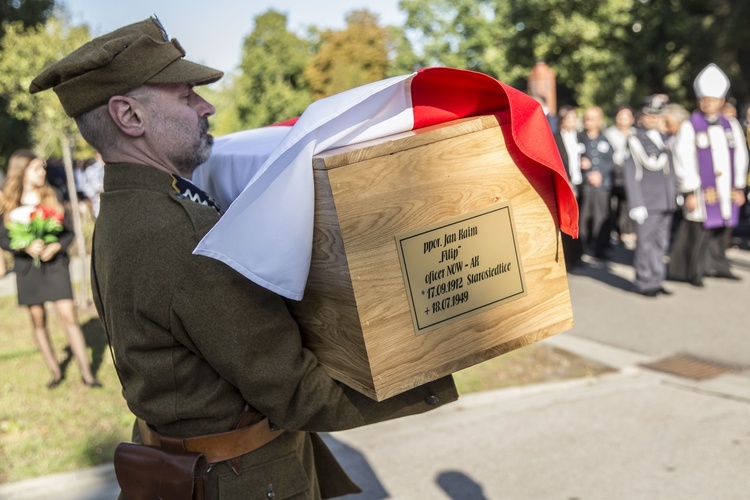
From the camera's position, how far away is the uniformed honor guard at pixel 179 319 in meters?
1.94

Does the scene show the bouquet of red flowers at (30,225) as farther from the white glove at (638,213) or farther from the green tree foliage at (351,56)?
the green tree foliage at (351,56)

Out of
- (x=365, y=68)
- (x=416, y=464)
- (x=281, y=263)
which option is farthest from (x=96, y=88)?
(x=365, y=68)

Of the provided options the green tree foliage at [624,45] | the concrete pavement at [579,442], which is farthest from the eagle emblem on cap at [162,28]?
the green tree foliage at [624,45]

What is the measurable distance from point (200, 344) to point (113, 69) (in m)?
0.74

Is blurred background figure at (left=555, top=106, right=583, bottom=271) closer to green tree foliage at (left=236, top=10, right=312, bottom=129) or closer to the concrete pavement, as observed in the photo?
the concrete pavement

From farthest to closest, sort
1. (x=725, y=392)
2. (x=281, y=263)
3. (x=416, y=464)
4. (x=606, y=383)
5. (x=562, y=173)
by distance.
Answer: (x=606, y=383)
(x=725, y=392)
(x=416, y=464)
(x=562, y=173)
(x=281, y=263)

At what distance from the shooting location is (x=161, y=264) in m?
1.95

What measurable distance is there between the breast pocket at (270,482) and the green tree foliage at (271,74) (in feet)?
177

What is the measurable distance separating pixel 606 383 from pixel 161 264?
4.95m

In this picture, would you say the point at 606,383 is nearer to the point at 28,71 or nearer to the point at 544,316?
the point at 544,316

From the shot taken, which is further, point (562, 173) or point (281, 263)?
point (562, 173)

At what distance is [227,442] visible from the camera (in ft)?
7.02

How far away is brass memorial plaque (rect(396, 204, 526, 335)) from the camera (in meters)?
1.92

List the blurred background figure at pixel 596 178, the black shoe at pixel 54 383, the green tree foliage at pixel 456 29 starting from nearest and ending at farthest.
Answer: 1. the black shoe at pixel 54 383
2. the blurred background figure at pixel 596 178
3. the green tree foliage at pixel 456 29
